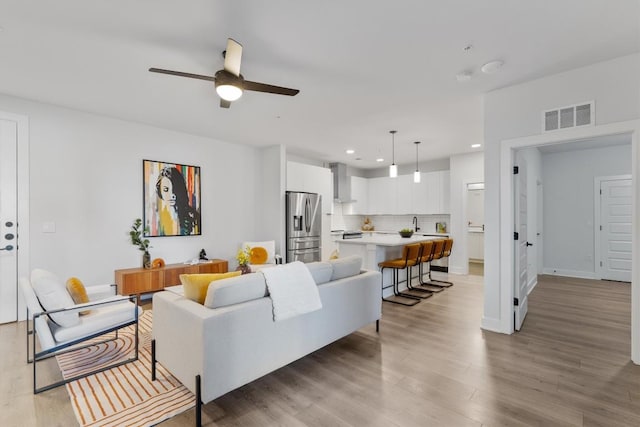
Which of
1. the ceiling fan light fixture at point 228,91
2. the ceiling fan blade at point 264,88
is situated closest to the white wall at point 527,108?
the ceiling fan blade at point 264,88

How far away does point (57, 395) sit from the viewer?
2.21 meters

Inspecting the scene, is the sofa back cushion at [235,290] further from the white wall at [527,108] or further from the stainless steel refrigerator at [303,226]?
the stainless steel refrigerator at [303,226]

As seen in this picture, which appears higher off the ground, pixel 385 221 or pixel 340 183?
pixel 340 183

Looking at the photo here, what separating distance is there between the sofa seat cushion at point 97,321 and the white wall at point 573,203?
7862 mm

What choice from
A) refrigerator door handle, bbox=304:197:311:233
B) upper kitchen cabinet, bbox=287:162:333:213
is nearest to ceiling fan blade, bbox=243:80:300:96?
upper kitchen cabinet, bbox=287:162:333:213

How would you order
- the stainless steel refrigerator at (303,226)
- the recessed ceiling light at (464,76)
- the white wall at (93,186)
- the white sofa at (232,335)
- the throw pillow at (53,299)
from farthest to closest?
the stainless steel refrigerator at (303,226)
the white wall at (93,186)
the recessed ceiling light at (464,76)
the throw pillow at (53,299)
the white sofa at (232,335)

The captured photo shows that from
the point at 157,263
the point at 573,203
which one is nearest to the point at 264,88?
the point at 157,263

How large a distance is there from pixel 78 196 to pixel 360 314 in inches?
160

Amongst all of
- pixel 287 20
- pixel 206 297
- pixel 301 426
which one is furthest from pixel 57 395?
pixel 287 20

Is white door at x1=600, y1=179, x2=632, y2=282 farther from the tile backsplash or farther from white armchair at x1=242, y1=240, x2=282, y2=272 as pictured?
white armchair at x1=242, y1=240, x2=282, y2=272

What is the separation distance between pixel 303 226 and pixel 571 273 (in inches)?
227

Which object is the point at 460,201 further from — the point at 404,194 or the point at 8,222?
the point at 8,222

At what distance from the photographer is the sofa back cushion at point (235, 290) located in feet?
6.72

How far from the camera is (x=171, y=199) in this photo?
197 inches
